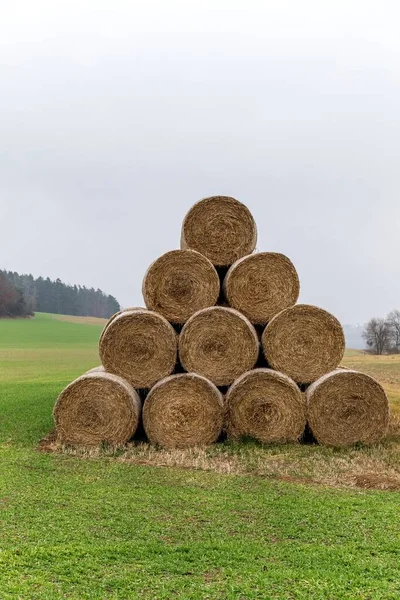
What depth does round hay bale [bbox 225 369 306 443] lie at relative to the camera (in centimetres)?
873

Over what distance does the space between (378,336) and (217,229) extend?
191ft

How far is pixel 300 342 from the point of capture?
9.09m

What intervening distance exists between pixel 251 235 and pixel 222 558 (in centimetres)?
662

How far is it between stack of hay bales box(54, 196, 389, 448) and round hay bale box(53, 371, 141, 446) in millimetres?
16

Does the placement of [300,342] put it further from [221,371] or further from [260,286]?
[221,371]

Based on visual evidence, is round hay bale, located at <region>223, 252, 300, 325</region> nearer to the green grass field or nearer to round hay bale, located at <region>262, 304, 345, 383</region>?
round hay bale, located at <region>262, 304, 345, 383</region>

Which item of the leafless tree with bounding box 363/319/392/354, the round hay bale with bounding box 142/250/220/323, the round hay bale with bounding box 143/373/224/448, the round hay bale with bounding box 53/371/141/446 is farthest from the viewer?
the leafless tree with bounding box 363/319/392/354

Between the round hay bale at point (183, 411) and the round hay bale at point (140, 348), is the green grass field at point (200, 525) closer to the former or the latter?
the round hay bale at point (183, 411)

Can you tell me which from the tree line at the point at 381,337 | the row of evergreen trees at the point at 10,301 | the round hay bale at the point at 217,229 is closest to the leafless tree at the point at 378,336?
the tree line at the point at 381,337

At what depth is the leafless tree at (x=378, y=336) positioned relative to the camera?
63.7 m

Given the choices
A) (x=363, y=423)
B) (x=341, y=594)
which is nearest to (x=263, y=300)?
(x=363, y=423)

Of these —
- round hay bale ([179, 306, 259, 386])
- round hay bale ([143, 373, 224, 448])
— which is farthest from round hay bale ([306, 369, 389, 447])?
round hay bale ([143, 373, 224, 448])

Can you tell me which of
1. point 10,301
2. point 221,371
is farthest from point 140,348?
point 10,301

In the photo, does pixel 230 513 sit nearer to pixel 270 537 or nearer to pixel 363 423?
pixel 270 537
